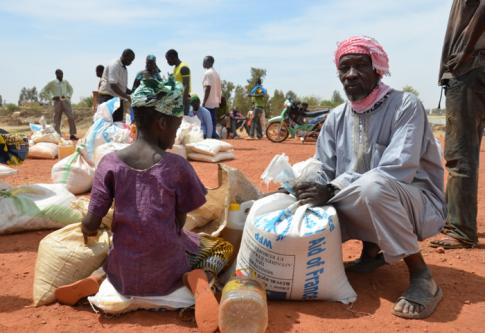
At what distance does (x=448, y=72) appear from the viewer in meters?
3.33

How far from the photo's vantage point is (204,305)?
2.05m

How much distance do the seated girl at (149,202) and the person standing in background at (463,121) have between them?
1.98 m

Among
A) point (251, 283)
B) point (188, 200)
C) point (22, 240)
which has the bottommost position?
point (22, 240)

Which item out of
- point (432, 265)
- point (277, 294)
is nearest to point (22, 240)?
point (277, 294)

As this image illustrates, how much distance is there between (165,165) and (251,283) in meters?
0.67

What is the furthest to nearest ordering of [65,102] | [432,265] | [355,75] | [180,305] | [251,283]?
[65,102] < [432,265] < [355,75] < [180,305] < [251,283]

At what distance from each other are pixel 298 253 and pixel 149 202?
0.77m

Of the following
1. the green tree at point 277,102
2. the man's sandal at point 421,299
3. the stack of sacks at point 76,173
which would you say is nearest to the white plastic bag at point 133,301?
the man's sandal at point 421,299

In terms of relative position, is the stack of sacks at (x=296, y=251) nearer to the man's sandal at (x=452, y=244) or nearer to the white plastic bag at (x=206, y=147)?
the man's sandal at (x=452, y=244)

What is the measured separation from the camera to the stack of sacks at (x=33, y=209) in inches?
139

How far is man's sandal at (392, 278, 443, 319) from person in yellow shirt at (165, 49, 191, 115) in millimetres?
5761

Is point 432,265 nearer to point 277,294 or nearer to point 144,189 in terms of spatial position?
point 277,294

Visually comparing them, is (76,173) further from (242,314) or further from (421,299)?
(421,299)

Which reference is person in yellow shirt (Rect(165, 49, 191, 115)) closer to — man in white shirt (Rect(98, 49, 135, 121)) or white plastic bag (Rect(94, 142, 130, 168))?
man in white shirt (Rect(98, 49, 135, 121))
